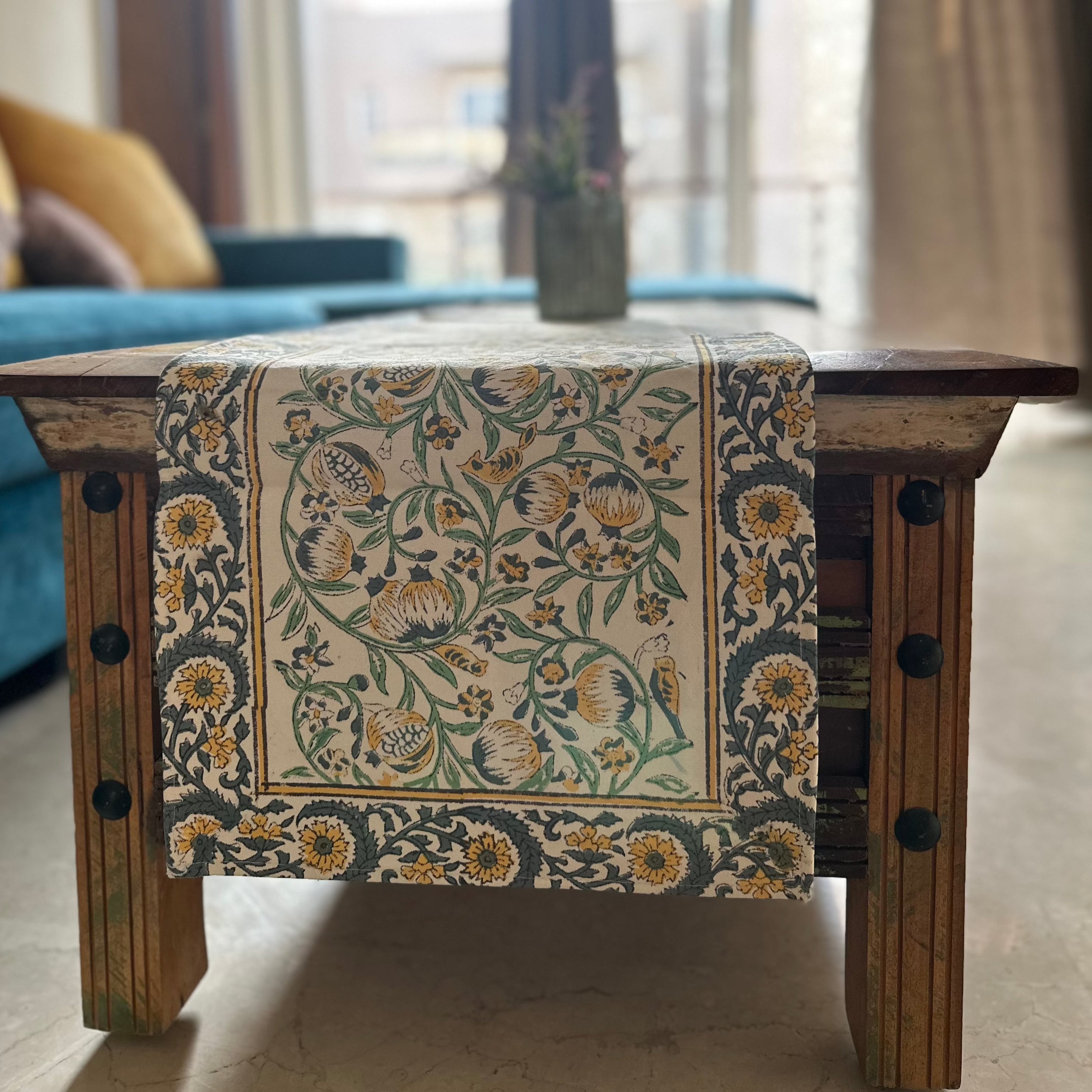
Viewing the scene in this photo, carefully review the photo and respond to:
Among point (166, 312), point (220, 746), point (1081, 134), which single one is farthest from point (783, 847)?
point (1081, 134)

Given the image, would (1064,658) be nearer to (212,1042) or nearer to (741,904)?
(741,904)

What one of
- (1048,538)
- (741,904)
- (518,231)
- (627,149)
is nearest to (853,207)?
(518,231)

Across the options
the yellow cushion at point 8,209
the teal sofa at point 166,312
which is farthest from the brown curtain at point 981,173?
the yellow cushion at point 8,209

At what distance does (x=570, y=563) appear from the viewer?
69 centimetres

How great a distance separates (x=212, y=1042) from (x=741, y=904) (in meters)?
0.45

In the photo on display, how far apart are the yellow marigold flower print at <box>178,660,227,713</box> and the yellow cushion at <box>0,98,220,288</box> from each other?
234 cm

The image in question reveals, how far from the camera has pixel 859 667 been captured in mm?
711

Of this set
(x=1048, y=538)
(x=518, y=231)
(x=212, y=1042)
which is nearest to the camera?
(x=212, y=1042)

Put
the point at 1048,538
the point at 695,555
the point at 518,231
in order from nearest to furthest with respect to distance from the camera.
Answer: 1. the point at 695,555
2. the point at 1048,538
3. the point at 518,231

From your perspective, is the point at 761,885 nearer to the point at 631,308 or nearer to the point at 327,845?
the point at 327,845

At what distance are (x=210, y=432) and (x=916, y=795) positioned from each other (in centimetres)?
49

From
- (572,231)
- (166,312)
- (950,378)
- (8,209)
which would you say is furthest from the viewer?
(8,209)

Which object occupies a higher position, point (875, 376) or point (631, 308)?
point (631, 308)

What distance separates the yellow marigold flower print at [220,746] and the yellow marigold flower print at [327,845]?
7 cm
